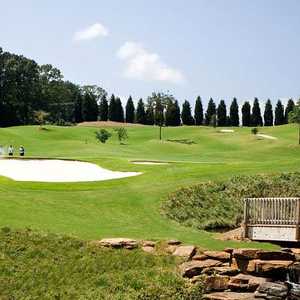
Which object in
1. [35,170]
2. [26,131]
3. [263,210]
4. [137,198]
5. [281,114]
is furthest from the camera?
[281,114]

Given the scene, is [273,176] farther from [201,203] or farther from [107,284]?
[107,284]

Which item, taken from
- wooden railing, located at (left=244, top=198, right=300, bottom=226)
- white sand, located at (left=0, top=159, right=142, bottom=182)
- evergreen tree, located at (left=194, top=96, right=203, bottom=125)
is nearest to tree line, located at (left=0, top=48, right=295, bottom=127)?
evergreen tree, located at (left=194, top=96, right=203, bottom=125)

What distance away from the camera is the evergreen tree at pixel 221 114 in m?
151

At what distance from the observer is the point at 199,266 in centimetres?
2038

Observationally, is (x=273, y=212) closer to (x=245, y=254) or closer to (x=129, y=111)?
(x=245, y=254)

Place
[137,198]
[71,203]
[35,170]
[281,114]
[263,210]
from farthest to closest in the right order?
1. [281,114]
2. [35,170]
3. [137,198]
4. [71,203]
5. [263,210]

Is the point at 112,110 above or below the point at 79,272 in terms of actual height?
above

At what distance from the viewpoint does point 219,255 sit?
70.0 feet

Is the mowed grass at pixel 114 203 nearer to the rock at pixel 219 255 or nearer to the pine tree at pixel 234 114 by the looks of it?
the rock at pixel 219 255


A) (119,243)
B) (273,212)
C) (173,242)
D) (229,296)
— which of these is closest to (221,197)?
(273,212)

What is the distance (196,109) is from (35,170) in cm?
11071

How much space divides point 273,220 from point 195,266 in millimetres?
5747

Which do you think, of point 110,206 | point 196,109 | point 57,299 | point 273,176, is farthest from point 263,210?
point 196,109

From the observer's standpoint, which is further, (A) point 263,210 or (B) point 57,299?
(A) point 263,210
